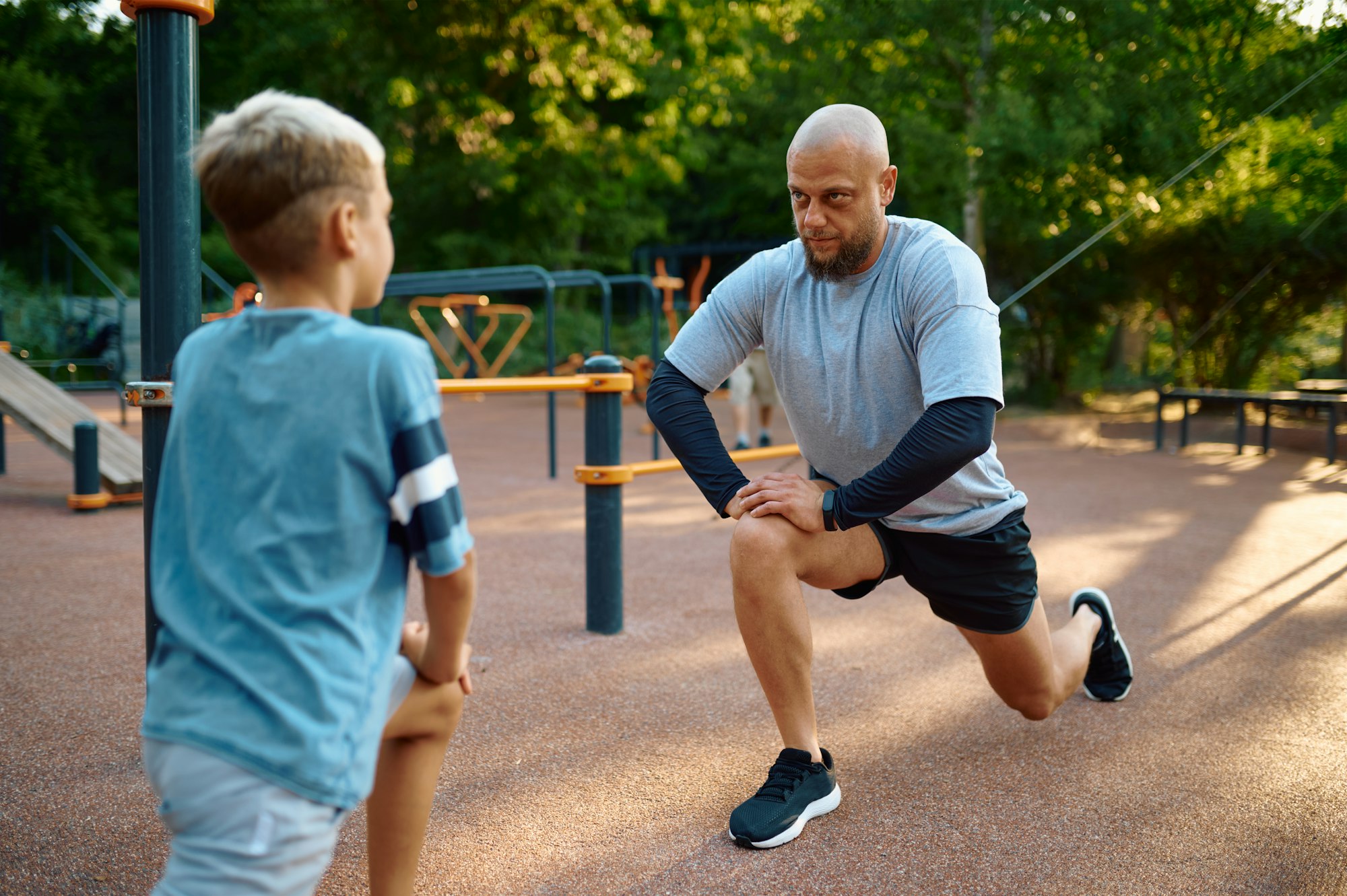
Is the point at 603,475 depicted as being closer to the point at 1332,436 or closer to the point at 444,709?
the point at 444,709

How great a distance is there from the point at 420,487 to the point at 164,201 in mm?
1205

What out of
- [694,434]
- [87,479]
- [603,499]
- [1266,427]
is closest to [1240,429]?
[1266,427]

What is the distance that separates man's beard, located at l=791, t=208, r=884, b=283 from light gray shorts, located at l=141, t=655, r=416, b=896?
1.65 m

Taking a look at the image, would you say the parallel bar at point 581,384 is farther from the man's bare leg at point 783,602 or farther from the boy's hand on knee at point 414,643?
the boy's hand on knee at point 414,643

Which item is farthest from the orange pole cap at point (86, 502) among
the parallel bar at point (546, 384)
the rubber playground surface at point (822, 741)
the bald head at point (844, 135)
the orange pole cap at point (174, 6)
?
the bald head at point (844, 135)

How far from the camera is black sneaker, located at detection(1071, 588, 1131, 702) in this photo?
316 centimetres

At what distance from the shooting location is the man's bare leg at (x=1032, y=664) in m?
2.60

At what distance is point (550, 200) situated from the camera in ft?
73.1

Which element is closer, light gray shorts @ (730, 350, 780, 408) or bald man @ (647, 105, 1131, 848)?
bald man @ (647, 105, 1131, 848)

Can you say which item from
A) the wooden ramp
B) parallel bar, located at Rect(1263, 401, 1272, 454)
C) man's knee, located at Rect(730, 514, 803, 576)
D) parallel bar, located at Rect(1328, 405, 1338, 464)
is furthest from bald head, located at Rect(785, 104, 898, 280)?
parallel bar, located at Rect(1263, 401, 1272, 454)

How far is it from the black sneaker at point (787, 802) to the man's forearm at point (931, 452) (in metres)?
0.59

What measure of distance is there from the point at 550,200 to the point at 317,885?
21.1m

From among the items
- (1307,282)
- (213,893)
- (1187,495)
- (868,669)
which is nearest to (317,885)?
(213,893)

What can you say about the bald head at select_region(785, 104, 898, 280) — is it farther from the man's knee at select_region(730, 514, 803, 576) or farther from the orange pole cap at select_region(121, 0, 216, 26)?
the orange pole cap at select_region(121, 0, 216, 26)
